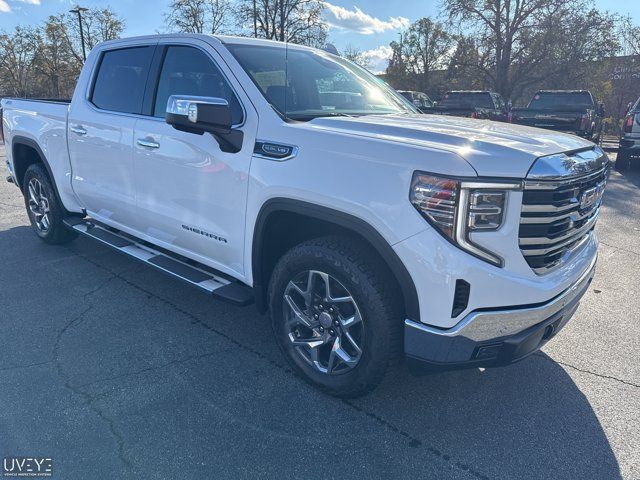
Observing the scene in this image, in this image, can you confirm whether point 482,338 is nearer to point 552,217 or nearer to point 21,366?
point 552,217

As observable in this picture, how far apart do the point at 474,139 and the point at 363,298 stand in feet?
3.16

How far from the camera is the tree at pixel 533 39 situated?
27078 millimetres

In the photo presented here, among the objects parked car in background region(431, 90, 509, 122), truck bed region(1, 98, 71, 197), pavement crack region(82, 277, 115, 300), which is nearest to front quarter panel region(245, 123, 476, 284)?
pavement crack region(82, 277, 115, 300)

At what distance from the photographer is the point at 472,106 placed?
15477 millimetres

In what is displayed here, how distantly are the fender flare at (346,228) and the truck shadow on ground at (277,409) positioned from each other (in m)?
0.70

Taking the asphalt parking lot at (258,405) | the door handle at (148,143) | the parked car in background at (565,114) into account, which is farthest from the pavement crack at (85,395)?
the parked car in background at (565,114)

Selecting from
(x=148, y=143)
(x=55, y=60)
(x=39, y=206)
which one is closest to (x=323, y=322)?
(x=148, y=143)

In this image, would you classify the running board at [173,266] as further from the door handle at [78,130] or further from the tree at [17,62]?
the tree at [17,62]

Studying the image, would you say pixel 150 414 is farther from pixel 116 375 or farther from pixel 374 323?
pixel 374 323

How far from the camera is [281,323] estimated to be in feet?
9.89

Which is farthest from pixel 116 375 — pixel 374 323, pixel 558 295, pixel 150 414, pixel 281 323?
pixel 558 295

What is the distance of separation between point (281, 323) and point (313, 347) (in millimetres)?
265

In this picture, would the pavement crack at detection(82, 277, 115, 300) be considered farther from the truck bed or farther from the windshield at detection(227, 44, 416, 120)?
the windshield at detection(227, 44, 416, 120)

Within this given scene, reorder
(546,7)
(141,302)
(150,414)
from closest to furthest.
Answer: (150,414), (141,302), (546,7)
